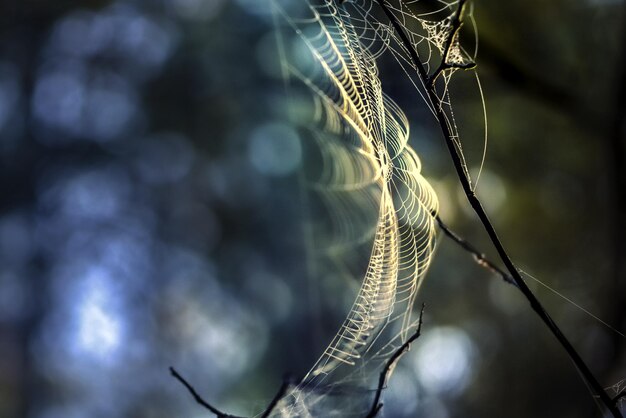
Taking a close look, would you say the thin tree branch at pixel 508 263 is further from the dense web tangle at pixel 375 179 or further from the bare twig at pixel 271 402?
the bare twig at pixel 271 402

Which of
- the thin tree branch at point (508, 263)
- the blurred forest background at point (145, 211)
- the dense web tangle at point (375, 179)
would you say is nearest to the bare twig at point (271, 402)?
the dense web tangle at point (375, 179)

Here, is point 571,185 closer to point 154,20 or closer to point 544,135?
point 544,135

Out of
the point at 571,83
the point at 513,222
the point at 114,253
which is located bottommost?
the point at 114,253

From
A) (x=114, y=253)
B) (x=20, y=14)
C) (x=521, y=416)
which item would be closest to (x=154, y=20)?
(x=20, y=14)

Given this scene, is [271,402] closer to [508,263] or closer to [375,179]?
[508,263]

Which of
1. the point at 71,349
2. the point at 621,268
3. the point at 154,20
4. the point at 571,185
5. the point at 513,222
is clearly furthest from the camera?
the point at 154,20

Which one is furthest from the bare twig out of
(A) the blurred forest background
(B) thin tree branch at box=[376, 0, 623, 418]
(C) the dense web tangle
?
(A) the blurred forest background

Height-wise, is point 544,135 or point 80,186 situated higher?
point 544,135

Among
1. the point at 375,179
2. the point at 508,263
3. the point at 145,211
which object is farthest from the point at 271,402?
the point at 145,211

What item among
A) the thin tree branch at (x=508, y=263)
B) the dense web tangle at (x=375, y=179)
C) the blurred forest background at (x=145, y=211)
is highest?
the thin tree branch at (x=508, y=263)
